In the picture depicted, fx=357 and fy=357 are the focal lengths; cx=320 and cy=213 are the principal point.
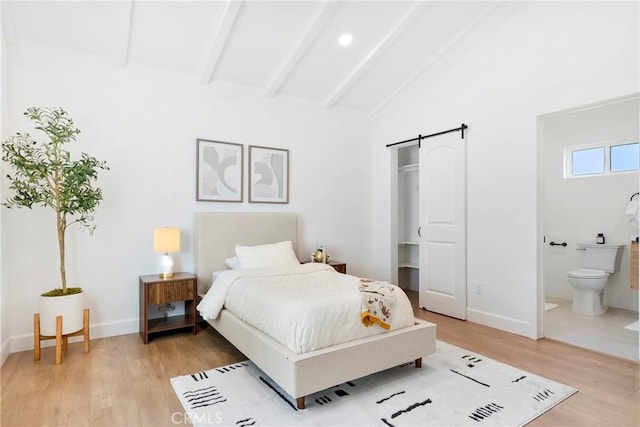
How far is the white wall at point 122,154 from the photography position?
10.5 ft

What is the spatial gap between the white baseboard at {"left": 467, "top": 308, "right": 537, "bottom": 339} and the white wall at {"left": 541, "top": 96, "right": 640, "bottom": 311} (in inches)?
77.1

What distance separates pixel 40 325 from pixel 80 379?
2.49ft

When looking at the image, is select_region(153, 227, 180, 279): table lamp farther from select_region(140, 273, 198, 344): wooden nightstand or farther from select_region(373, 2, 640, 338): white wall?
select_region(373, 2, 640, 338): white wall

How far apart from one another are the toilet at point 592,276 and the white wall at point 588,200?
0.50ft

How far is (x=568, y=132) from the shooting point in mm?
5043

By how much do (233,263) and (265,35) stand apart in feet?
7.85

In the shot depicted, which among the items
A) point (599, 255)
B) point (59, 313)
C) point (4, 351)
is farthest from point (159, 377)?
point (599, 255)

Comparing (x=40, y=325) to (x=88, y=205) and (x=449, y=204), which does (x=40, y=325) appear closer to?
(x=88, y=205)

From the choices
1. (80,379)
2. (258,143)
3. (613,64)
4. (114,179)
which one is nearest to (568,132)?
(613,64)

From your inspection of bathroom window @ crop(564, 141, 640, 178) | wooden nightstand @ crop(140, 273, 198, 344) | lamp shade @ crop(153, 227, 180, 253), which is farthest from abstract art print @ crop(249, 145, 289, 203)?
bathroom window @ crop(564, 141, 640, 178)

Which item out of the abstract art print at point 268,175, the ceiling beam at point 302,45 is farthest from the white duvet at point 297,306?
the ceiling beam at point 302,45

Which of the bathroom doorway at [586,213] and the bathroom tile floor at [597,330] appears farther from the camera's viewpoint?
the bathroom doorway at [586,213]

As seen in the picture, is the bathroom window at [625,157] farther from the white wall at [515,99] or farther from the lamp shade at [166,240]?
the lamp shade at [166,240]

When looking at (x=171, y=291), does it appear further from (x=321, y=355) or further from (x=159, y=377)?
(x=321, y=355)
